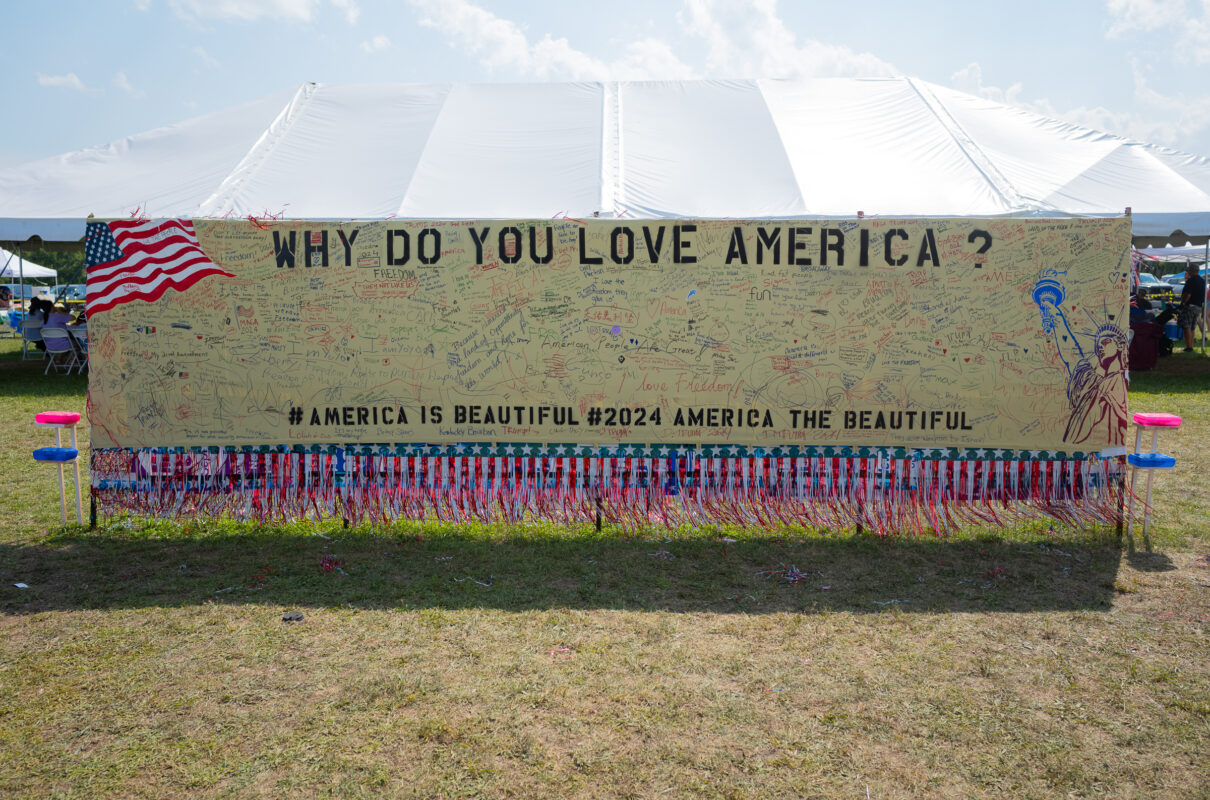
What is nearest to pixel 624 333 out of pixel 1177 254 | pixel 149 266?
pixel 149 266

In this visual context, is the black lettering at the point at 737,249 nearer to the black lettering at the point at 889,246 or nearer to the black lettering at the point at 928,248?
the black lettering at the point at 889,246

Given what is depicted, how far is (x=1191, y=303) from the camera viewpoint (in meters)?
17.5

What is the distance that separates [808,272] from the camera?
5.76 m

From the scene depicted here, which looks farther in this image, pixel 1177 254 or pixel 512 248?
pixel 1177 254

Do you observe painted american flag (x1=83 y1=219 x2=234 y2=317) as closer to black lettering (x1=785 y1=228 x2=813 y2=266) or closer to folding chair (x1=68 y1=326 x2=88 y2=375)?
black lettering (x1=785 y1=228 x2=813 y2=266)

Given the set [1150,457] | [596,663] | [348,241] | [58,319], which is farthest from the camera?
[58,319]

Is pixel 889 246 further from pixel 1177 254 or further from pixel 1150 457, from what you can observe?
pixel 1177 254

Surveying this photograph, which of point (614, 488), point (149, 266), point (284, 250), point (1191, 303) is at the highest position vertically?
point (1191, 303)

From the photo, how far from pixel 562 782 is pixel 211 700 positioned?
1682 mm

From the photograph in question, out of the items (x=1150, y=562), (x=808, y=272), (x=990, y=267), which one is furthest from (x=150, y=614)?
(x=1150, y=562)

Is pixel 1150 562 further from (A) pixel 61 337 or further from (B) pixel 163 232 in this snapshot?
(A) pixel 61 337

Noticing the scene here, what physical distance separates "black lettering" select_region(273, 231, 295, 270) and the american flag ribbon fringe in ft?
4.43

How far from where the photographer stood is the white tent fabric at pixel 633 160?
20.4 feet

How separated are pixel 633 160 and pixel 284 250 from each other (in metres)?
2.84
